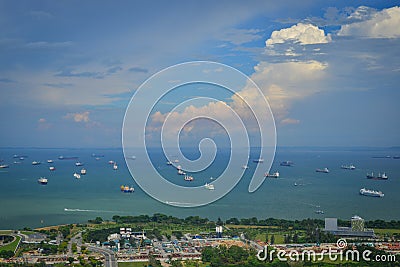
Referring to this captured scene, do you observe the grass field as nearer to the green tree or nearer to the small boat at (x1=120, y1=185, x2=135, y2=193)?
the green tree

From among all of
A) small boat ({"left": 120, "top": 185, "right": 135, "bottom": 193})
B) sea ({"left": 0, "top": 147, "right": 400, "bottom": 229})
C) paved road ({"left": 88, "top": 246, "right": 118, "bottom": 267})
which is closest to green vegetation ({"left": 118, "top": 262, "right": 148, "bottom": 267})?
paved road ({"left": 88, "top": 246, "right": 118, "bottom": 267})

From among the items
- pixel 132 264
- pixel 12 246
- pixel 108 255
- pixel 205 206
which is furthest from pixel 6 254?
pixel 205 206

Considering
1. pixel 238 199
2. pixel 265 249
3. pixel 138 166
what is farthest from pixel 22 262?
pixel 238 199

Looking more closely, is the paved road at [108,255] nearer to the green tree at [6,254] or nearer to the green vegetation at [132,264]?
the green vegetation at [132,264]

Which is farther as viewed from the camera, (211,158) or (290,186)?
(290,186)

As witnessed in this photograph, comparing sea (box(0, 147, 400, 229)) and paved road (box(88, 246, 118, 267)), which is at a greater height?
sea (box(0, 147, 400, 229))

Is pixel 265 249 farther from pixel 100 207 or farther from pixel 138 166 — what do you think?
pixel 100 207

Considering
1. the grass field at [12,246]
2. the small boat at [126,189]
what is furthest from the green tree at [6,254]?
the small boat at [126,189]

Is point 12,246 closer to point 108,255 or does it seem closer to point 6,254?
point 6,254
